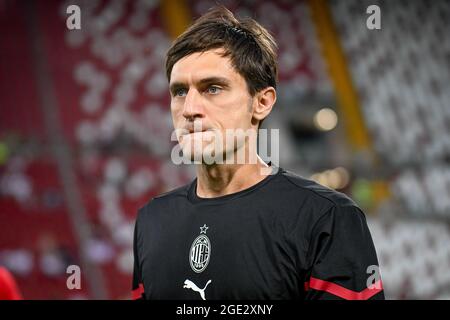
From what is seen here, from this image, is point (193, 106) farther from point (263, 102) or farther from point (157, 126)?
point (157, 126)

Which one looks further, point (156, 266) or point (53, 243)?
point (53, 243)

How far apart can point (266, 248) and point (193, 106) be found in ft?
1.27

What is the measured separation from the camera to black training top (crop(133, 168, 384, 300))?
1.70 meters

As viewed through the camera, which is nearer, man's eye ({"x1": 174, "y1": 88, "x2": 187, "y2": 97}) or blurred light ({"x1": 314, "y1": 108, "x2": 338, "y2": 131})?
man's eye ({"x1": 174, "y1": 88, "x2": 187, "y2": 97})

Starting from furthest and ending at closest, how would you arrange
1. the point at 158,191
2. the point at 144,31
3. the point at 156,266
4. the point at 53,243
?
the point at 144,31 → the point at 158,191 → the point at 53,243 → the point at 156,266

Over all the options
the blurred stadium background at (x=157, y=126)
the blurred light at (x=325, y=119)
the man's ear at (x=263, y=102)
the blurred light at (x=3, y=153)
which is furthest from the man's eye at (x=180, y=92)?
the blurred light at (x=325, y=119)

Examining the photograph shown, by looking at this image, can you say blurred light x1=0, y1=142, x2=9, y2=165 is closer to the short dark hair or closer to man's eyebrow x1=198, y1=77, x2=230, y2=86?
the short dark hair

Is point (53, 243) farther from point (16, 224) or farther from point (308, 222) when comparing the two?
point (308, 222)

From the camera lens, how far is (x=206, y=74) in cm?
180

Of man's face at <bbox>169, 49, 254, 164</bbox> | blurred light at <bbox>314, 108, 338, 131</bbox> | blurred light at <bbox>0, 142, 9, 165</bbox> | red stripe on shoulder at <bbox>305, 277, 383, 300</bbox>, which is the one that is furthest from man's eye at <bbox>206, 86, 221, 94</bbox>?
blurred light at <bbox>314, 108, 338, 131</bbox>

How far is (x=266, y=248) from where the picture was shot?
1759mm

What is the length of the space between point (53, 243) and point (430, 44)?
231 inches

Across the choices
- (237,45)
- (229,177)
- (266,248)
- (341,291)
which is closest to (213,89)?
(237,45)

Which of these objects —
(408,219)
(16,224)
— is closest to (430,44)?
(408,219)
